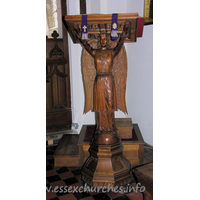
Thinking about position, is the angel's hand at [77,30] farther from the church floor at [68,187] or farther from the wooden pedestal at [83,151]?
the church floor at [68,187]

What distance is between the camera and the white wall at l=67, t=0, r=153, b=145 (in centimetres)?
339

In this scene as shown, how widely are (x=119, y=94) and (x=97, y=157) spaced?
736mm

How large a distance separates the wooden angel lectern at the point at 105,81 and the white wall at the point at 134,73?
3.48 ft

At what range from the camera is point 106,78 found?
216 cm

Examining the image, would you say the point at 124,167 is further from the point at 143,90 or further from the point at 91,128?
the point at 143,90

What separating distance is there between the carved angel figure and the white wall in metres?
1.03

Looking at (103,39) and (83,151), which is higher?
(103,39)

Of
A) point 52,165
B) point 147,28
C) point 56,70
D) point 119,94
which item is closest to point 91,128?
point 52,165

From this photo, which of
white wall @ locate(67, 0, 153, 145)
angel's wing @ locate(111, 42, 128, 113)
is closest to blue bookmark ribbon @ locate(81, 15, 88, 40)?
angel's wing @ locate(111, 42, 128, 113)

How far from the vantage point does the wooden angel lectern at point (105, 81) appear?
203cm

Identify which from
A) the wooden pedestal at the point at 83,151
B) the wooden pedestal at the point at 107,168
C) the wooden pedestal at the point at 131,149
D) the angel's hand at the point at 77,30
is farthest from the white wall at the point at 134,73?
the angel's hand at the point at 77,30

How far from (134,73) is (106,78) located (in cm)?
157

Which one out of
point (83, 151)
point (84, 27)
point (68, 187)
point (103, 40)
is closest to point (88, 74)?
point (103, 40)

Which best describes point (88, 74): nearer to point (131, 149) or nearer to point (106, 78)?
point (106, 78)
